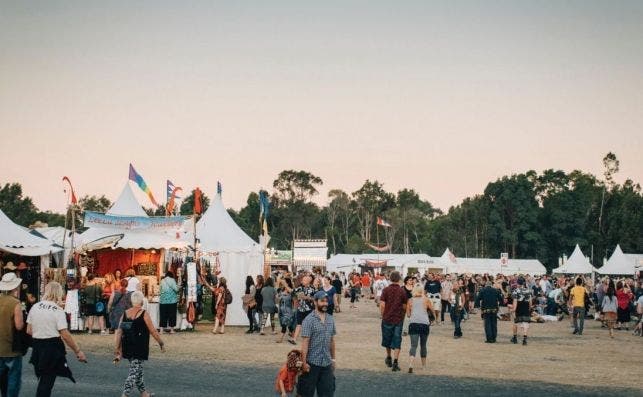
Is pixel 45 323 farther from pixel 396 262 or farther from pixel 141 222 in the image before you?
pixel 396 262

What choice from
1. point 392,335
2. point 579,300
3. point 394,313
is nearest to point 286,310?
point 392,335

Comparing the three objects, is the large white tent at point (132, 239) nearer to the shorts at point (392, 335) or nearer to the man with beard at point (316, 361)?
the shorts at point (392, 335)

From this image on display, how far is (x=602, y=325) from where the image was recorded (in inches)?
1101

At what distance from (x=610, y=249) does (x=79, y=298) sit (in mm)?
83311

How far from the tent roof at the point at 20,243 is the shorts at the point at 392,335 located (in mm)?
14915

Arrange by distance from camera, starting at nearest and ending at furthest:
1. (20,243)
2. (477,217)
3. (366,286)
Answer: (20,243)
(366,286)
(477,217)

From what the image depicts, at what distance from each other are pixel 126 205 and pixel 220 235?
497cm

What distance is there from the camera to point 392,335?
529 inches

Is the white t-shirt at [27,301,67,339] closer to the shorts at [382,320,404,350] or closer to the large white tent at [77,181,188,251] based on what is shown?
the shorts at [382,320,404,350]

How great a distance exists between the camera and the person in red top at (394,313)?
43.7ft

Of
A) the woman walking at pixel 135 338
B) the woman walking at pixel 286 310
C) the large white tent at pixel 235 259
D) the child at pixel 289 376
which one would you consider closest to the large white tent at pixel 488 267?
the large white tent at pixel 235 259

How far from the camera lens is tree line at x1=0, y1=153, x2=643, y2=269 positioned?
9138 centimetres

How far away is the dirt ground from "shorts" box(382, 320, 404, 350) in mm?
496

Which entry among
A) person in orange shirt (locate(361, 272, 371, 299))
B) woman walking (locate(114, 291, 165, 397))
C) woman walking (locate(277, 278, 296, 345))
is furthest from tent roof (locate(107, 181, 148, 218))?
person in orange shirt (locate(361, 272, 371, 299))
